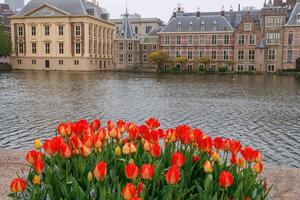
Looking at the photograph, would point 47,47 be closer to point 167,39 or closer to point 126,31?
point 126,31

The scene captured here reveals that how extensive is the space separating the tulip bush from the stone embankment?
2.10 metres

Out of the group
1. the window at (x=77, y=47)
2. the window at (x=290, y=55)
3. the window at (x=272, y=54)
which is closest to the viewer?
the window at (x=290, y=55)

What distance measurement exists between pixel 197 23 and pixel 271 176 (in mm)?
62568

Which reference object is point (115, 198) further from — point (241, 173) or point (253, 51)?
point (253, 51)

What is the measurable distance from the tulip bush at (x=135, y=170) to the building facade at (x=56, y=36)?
68.8 m

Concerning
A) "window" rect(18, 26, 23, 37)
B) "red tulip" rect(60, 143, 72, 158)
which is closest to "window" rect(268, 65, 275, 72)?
"window" rect(18, 26, 23, 37)

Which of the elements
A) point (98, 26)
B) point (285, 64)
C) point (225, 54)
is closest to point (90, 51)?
point (98, 26)

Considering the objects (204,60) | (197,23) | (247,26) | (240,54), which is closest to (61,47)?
(197,23)

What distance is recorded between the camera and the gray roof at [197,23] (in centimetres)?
6506

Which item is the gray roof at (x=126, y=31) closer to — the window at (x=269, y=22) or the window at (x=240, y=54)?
the window at (x=240, y=54)

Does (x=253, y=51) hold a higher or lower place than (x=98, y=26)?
lower

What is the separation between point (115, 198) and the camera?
8.92 ft

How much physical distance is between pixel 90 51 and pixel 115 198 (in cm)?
7194

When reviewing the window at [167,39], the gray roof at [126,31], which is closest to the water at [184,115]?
the window at [167,39]
